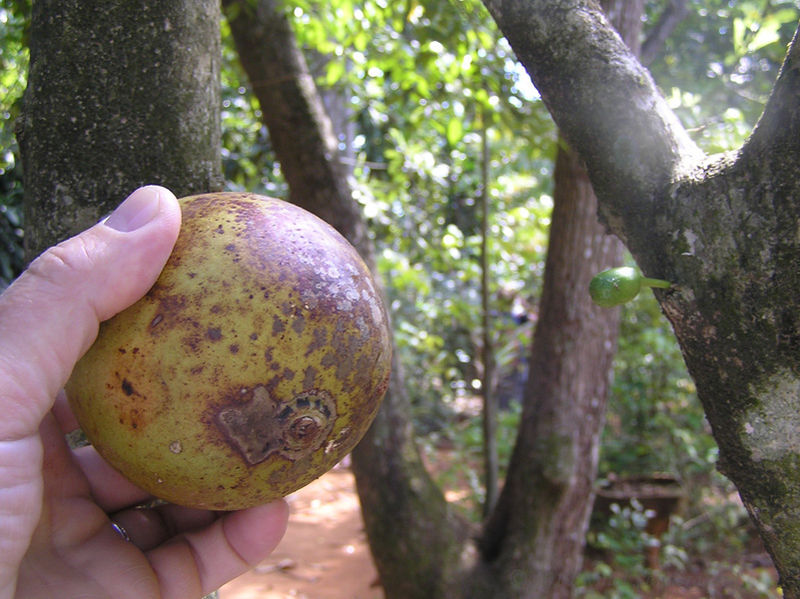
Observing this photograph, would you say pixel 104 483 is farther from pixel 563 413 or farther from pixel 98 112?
pixel 563 413

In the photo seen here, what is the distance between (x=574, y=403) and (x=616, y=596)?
1.83m

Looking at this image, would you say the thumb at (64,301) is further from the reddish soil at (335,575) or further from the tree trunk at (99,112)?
the reddish soil at (335,575)

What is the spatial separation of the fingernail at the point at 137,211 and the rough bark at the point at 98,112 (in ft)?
0.85

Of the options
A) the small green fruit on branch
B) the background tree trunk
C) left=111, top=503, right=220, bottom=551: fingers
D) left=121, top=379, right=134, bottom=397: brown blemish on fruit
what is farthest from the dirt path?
the small green fruit on branch

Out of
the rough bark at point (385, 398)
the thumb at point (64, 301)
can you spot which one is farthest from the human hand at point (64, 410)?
the rough bark at point (385, 398)

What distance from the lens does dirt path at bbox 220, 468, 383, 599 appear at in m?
4.49

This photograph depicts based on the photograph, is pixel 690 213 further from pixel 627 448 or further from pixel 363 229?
pixel 627 448

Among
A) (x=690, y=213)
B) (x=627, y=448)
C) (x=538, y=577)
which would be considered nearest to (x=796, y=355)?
(x=690, y=213)

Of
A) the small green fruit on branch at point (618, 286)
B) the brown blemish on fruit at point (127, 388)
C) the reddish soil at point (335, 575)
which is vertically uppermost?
the small green fruit on branch at point (618, 286)

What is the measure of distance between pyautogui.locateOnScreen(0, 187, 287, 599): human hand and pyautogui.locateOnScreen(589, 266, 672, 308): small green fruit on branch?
0.74m

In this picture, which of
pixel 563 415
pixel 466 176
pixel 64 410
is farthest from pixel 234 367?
pixel 466 176

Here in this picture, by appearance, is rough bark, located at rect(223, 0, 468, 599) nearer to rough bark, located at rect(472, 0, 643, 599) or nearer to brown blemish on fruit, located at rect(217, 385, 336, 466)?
rough bark, located at rect(472, 0, 643, 599)

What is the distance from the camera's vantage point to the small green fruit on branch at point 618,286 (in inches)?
41.4

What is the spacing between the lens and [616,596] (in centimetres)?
416
